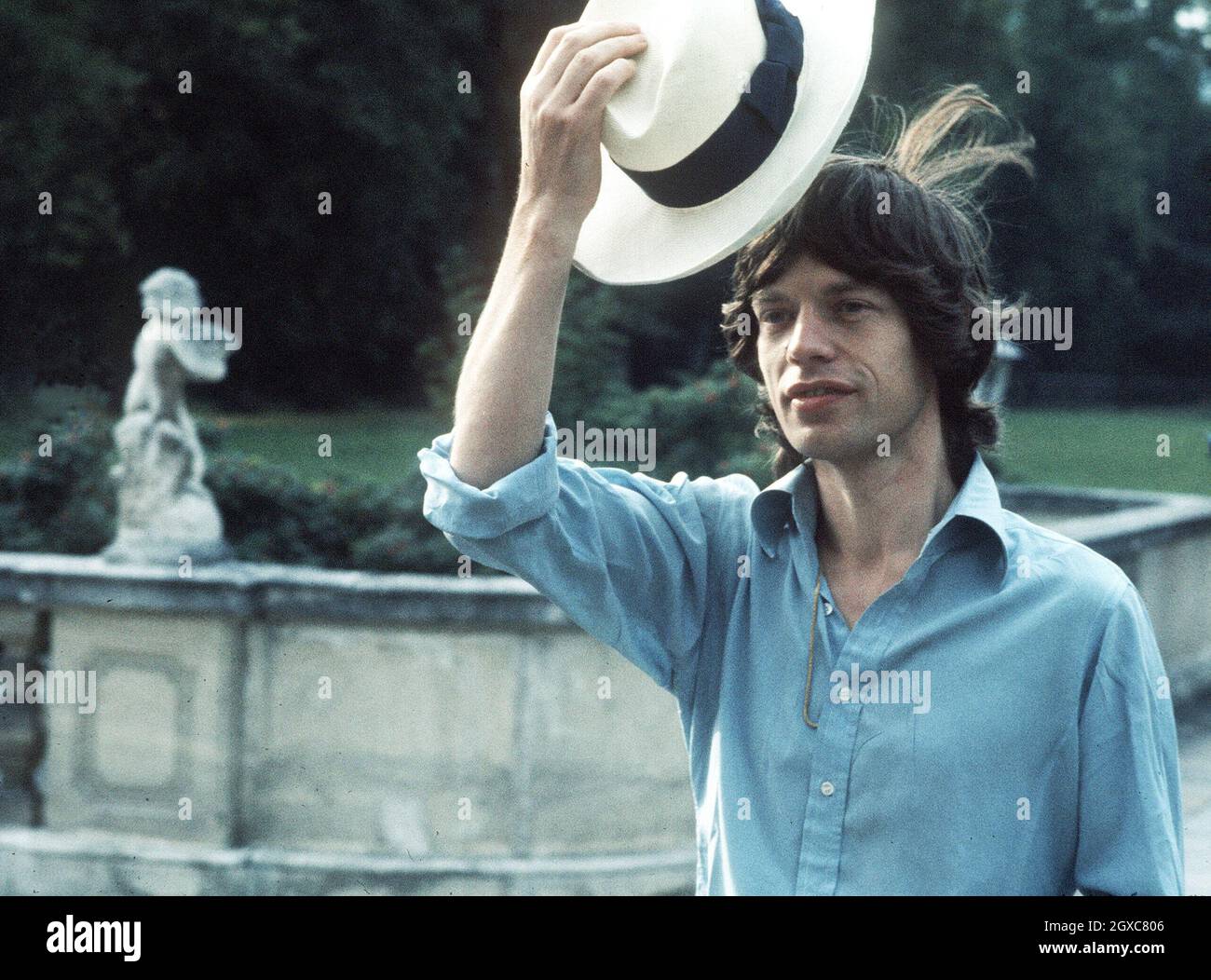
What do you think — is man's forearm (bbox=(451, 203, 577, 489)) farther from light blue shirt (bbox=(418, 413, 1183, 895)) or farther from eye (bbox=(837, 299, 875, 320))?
eye (bbox=(837, 299, 875, 320))

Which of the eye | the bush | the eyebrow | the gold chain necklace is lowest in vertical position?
the gold chain necklace

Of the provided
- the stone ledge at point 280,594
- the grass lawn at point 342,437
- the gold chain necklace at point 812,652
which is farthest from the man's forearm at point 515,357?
the grass lawn at point 342,437

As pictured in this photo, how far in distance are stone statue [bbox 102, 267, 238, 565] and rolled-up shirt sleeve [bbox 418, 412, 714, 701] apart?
4162 mm

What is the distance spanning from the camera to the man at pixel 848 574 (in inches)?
69.9

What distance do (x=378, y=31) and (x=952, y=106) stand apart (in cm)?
1980

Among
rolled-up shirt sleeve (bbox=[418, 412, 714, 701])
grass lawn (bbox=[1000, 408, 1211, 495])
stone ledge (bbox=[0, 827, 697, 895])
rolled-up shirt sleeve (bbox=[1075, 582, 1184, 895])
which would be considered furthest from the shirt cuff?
grass lawn (bbox=[1000, 408, 1211, 495])

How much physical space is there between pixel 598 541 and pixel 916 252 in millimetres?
528

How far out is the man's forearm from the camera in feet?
5.73

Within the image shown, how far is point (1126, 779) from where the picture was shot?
5.85ft

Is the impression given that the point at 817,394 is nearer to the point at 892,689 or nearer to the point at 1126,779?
the point at 892,689

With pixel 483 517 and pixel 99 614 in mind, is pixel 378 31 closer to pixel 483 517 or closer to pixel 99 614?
pixel 99 614

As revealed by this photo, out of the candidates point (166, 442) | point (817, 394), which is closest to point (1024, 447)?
point (166, 442)

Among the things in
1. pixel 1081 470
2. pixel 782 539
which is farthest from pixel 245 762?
pixel 1081 470
